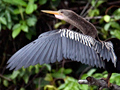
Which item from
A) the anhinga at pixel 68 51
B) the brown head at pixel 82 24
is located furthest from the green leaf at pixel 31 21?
the anhinga at pixel 68 51

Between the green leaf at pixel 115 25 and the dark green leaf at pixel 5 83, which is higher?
the green leaf at pixel 115 25

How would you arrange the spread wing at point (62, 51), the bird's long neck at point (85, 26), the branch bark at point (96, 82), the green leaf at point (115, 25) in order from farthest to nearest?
the green leaf at point (115, 25)
the bird's long neck at point (85, 26)
the branch bark at point (96, 82)
the spread wing at point (62, 51)

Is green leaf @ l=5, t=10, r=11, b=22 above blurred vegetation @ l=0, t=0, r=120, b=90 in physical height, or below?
above

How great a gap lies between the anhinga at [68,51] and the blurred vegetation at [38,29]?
732 mm

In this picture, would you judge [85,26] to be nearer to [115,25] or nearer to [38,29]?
[115,25]

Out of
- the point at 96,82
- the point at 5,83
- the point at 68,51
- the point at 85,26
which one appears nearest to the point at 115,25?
the point at 85,26

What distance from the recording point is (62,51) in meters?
1.55

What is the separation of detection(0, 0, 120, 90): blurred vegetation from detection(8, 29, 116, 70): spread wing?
83 cm

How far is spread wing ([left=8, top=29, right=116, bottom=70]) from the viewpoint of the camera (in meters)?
1.50

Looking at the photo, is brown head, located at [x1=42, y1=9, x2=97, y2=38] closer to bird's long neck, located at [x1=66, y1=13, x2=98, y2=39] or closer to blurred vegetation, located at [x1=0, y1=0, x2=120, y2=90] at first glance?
bird's long neck, located at [x1=66, y1=13, x2=98, y2=39]

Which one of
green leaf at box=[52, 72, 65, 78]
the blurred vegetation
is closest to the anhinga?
the blurred vegetation

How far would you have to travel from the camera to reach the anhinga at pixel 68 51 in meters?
1.50

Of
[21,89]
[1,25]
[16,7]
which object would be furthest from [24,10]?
[21,89]

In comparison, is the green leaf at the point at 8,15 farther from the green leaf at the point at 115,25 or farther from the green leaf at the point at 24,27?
the green leaf at the point at 115,25
